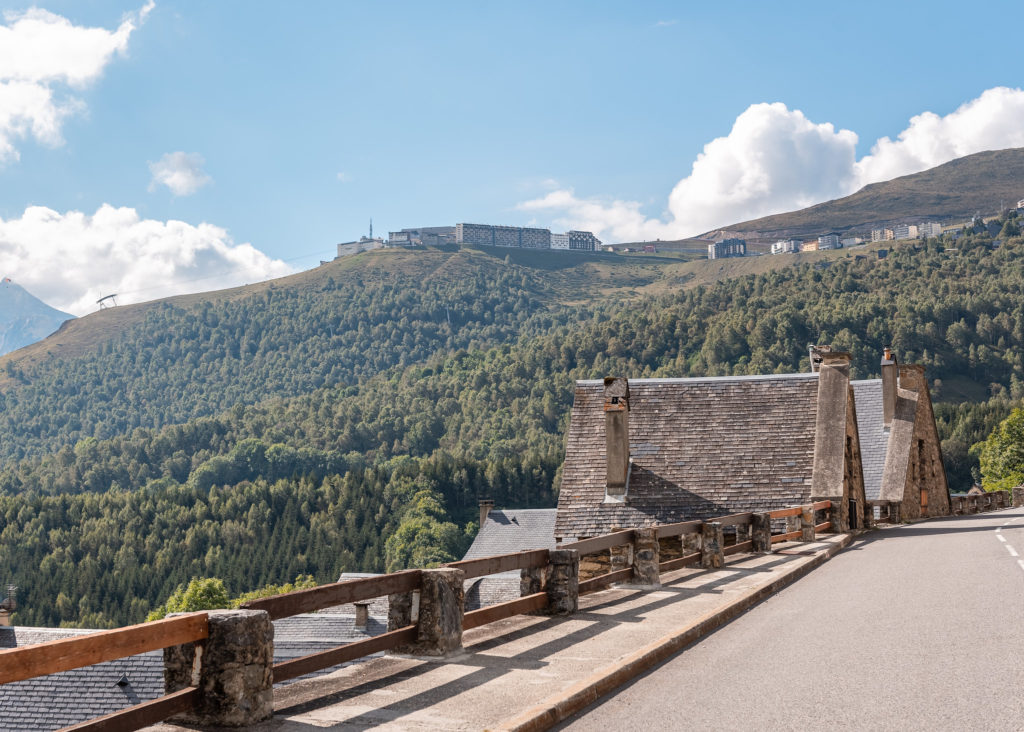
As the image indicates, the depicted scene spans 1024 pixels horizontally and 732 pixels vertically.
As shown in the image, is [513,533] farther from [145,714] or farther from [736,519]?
[145,714]

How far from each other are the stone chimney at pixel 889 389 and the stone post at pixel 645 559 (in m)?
24.0

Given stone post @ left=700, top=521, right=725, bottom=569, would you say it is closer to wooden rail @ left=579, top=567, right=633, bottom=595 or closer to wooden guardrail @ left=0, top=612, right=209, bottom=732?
wooden rail @ left=579, top=567, right=633, bottom=595

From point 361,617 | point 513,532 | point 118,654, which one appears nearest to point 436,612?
point 118,654

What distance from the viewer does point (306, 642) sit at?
89.6ft

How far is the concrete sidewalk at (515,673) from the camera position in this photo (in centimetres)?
658

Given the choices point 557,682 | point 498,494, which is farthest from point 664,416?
point 498,494

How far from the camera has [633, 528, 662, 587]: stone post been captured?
13.9 meters

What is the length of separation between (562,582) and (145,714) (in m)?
5.93

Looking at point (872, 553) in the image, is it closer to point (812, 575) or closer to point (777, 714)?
point (812, 575)

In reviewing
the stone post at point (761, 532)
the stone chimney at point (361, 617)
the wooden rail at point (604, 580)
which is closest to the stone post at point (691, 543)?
the stone post at point (761, 532)

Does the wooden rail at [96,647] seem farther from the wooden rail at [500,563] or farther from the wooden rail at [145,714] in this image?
the wooden rail at [500,563]

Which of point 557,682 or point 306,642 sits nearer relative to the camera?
point 557,682

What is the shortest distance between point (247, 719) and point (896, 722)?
4275 millimetres

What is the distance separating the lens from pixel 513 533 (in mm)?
54531
